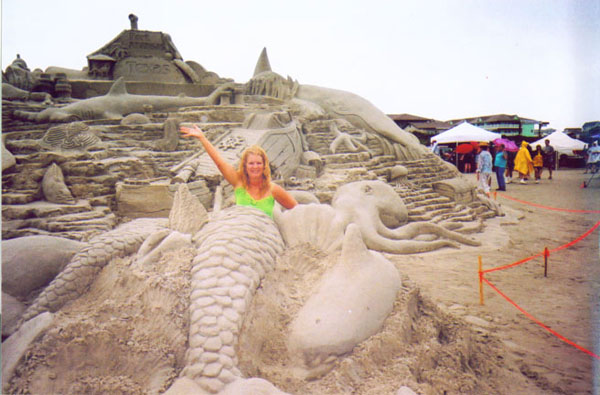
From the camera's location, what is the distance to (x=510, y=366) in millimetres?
2227

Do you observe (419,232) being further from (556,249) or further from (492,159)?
(492,159)

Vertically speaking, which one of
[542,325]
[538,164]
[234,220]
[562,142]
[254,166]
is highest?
[562,142]

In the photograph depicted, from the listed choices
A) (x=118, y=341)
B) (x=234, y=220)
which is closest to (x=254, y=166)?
(x=234, y=220)

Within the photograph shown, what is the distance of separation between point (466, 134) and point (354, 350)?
2235 millimetres

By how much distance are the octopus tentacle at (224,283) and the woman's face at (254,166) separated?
21 centimetres

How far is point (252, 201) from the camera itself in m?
2.37

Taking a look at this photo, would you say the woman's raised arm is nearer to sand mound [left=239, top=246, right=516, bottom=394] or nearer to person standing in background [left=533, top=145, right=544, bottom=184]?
sand mound [left=239, top=246, right=516, bottom=394]

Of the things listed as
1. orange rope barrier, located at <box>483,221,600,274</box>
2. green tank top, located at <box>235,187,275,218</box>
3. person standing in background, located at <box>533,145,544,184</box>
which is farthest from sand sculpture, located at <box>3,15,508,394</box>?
person standing in background, located at <box>533,145,544,184</box>

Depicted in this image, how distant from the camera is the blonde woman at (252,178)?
2328mm

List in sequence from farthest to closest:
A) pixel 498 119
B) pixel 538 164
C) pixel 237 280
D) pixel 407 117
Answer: pixel 538 164 < pixel 407 117 < pixel 498 119 < pixel 237 280

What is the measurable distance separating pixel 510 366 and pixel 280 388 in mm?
1319

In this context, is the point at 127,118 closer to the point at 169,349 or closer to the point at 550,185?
the point at 169,349

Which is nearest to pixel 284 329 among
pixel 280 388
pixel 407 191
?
pixel 280 388

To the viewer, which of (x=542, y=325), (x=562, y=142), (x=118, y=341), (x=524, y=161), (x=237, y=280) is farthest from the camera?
(x=524, y=161)
